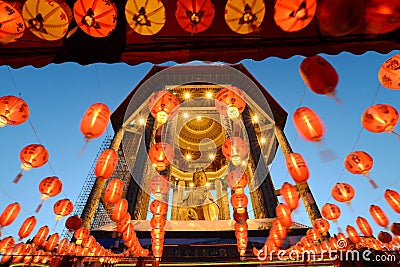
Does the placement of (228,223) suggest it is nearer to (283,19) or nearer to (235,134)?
(235,134)

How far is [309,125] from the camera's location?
4.79m

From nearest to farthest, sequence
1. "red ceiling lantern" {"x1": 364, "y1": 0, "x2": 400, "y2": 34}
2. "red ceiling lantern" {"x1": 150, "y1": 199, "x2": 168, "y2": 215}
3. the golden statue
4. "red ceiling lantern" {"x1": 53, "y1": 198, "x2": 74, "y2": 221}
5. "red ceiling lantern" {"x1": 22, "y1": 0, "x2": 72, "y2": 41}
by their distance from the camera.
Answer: "red ceiling lantern" {"x1": 364, "y1": 0, "x2": 400, "y2": 34}, "red ceiling lantern" {"x1": 22, "y1": 0, "x2": 72, "y2": 41}, "red ceiling lantern" {"x1": 53, "y1": 198, "x2": 74, "y2": 221}, "red ceiling lantern" {"x1": 150, "y1": 199, "x2": 168, "y2": 215}, the golden statue

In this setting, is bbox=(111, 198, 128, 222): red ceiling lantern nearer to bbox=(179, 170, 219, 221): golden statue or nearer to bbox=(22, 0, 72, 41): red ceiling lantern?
bbox=(22, 0, 72, 41): red ceiling lantern

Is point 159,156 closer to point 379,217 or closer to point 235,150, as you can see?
point 235,150

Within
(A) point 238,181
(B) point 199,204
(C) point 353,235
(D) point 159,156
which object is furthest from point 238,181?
(B) point 199,204

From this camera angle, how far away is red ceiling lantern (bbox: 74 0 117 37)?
3.55 meters

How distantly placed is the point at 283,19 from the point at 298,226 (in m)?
13.1

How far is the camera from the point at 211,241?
12680 mm

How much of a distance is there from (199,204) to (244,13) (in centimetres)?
1430

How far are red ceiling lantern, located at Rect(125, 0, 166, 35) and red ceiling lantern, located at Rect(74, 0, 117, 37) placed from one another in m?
0.27

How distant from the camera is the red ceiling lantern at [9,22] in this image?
11.7ft

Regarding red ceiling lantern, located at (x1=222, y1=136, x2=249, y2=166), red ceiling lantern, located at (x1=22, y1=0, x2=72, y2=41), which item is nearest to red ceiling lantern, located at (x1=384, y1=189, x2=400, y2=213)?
red ceiling lantern, located at (x1=222, y1=136, x2=249, y2=166)

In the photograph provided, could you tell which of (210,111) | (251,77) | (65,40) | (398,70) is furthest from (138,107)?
(398,70)

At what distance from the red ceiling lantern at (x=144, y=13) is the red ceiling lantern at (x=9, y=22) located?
5.50ft
